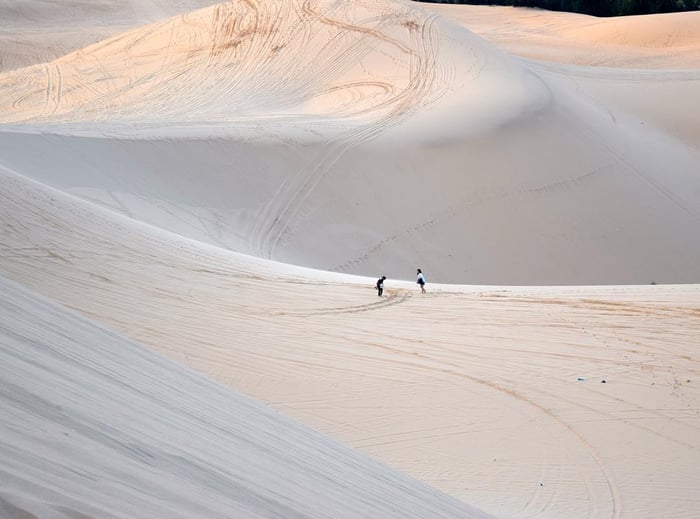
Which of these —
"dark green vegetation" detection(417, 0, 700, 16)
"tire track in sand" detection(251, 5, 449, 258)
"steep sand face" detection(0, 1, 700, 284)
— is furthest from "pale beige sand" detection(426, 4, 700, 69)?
"tire track in sand" detection(251, 5, 449, 258)

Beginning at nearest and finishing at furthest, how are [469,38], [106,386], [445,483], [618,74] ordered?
[106,386], [445,483], [469,38], [618,74]

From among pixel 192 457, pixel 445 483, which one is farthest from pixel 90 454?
pixel 445 483

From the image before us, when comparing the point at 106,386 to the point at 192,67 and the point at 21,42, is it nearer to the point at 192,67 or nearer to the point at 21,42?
the point at 192,67

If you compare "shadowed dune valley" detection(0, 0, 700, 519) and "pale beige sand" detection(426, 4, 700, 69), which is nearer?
"shadowed dune valley" detection(0, 0, 700, 519)

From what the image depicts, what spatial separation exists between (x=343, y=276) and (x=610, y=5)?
40821 millimetres

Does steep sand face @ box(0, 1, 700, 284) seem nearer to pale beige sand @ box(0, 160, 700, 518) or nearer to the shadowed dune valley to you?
the shadowed dune valley

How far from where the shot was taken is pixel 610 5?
160 feet

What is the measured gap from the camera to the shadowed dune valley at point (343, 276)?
3686 millimetres

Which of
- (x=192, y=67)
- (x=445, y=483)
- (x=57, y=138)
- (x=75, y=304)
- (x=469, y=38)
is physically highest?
(x=469, y=38)

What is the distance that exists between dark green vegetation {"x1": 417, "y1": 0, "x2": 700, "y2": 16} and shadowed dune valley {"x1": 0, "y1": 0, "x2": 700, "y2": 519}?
1605cm

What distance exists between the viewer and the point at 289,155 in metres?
20.0

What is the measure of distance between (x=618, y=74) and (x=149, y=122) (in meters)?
17.1

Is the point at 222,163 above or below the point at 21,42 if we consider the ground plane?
below

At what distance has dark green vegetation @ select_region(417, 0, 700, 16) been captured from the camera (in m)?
46.8
